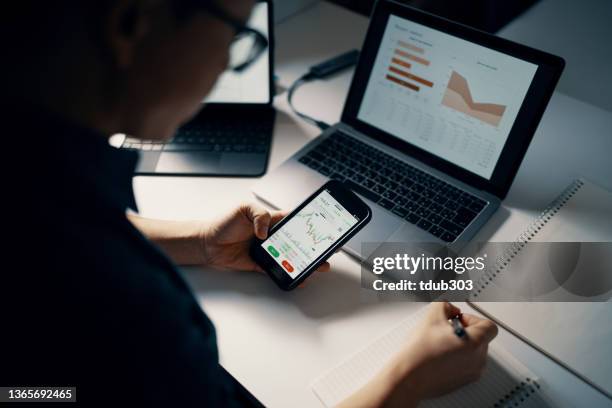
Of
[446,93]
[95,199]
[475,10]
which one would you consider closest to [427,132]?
[446,93]

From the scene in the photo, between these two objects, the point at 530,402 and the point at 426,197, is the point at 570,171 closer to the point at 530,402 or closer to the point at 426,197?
the point at 426,197

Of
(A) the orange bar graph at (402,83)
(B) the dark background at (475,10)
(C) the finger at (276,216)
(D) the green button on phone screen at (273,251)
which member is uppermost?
(B) the dark background at (475,10)

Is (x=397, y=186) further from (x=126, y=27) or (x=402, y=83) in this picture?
(x=126, y=27)

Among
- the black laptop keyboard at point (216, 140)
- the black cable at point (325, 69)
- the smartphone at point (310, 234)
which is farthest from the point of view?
the black cable at point (325, 69)

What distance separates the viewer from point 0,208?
37cm

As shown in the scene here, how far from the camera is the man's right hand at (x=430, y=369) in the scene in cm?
61

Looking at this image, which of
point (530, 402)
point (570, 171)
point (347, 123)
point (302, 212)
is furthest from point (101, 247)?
point (570, 171)

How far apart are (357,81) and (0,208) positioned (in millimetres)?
730

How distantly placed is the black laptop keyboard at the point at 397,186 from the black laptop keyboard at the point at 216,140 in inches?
4.9

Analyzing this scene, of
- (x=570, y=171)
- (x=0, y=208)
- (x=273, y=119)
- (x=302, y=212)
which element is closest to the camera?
(x=0, y=208)

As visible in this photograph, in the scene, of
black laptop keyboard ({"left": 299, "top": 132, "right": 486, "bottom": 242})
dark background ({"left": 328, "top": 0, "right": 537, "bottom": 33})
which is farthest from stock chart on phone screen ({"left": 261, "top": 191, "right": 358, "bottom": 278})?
dark background ({"left": 328, "top": 0, "right": 537, "bottom": 33})

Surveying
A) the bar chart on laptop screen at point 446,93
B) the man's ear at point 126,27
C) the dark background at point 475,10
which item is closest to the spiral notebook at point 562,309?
the bar chart on laptop screen at point 446,93

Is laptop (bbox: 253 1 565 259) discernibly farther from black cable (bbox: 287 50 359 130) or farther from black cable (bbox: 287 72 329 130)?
black cable (bbox: 287 50 359 130)

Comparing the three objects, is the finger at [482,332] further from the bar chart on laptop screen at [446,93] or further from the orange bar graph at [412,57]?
the orange bar graph at [412,57]
